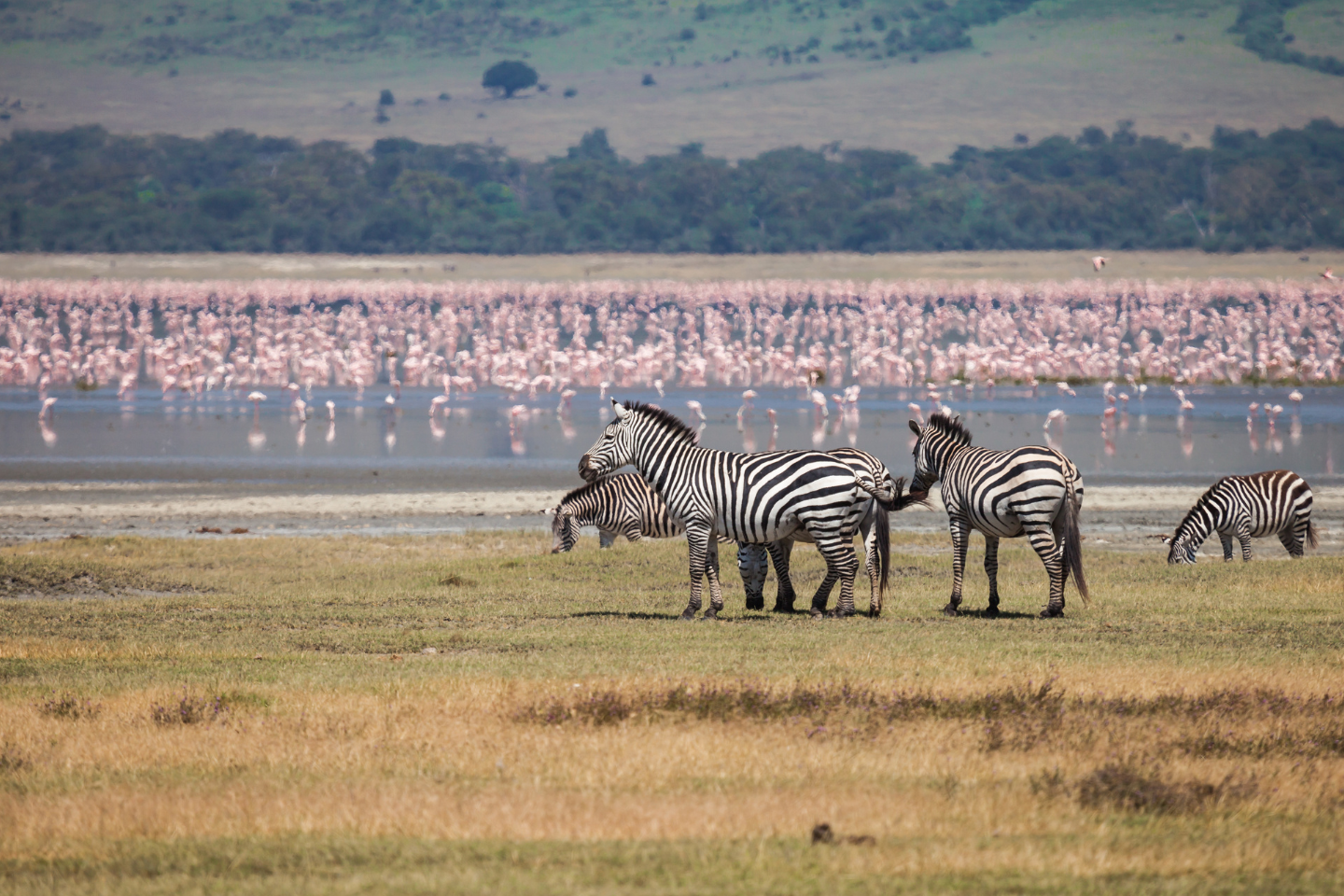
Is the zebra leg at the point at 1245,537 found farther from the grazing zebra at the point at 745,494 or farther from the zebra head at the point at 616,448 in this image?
the zebra head at the point at 616,448

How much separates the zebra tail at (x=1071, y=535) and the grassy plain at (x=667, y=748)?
17.4 inches

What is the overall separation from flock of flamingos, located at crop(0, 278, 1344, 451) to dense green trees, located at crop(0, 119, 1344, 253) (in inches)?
564

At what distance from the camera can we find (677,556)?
754 inches

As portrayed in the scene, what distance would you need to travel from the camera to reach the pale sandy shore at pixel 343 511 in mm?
23609

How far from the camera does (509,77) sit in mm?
158875

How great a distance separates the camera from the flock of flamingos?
51656mm

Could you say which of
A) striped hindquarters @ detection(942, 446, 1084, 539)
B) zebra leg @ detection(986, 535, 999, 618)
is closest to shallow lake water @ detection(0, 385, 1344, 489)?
zebra leg @ detection(986, 535, 999, 618)

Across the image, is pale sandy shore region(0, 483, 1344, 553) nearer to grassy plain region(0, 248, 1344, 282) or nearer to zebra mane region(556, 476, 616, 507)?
zebra mane region(556, 476, 616, 507)

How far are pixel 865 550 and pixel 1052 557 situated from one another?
173 cm

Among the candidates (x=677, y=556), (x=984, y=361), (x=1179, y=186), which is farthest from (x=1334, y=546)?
(x=1179, y=186)

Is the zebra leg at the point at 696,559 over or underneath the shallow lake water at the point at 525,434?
underneath

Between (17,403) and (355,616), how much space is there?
34.0 meters

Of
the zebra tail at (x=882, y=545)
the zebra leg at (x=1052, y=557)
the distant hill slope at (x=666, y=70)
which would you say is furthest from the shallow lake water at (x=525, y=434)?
the distant hill slope at (x=666, y=70)

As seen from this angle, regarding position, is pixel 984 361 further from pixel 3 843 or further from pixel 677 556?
pixel 3 843
